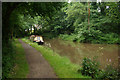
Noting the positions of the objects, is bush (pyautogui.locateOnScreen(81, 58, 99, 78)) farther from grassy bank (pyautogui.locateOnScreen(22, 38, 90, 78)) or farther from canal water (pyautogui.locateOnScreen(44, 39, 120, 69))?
grassy bank (pyautogui.locateOnScreen(22, 38, 90, 78))

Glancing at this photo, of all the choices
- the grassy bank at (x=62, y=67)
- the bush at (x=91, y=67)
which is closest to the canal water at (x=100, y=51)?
the bush at (x=91, y=67)

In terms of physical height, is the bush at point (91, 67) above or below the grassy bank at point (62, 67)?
above

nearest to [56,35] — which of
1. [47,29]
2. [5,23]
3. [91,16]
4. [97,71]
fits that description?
[47,29]

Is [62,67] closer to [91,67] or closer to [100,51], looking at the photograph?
[91,67]

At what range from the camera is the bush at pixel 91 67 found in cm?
401

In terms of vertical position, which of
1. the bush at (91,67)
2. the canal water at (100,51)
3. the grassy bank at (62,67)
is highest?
the canal water at (100,51)

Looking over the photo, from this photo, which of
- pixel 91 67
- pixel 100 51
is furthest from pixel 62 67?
pixel 100 51

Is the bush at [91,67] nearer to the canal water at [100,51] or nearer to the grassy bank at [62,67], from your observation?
the canal water at [100,51]

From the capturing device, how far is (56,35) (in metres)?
4.96

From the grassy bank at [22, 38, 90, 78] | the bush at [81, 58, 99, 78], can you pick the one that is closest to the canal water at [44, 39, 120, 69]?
the bush at [81, 58, 99, 78]

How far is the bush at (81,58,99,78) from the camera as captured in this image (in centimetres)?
401

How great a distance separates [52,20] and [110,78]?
12.2 ft

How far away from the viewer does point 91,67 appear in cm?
409

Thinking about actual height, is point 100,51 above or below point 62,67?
above
